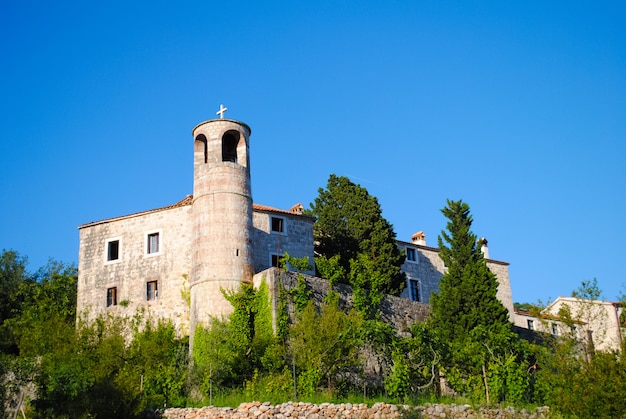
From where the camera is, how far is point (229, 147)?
3684 cm

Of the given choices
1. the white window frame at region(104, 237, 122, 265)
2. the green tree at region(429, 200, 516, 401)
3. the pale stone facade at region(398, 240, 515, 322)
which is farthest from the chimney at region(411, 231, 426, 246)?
the white window frame at region(104, 237, 122, 265)

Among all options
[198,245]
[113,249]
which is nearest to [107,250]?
[113,249]

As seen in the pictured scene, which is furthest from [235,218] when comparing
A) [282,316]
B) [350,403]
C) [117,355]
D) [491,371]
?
[491,371]

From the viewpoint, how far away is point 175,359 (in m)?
32.1

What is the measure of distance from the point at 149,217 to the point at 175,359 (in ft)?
30.7

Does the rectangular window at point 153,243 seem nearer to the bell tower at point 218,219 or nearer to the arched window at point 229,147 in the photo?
the bell tower at point 218,219

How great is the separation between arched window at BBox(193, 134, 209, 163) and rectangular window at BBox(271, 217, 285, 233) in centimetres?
547

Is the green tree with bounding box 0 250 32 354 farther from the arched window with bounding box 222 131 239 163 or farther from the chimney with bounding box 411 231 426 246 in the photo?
the chimney with bounding box 411 231 426 246

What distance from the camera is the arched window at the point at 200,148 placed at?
3559 centimetres

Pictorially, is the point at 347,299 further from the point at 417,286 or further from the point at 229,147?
the point at 417,286

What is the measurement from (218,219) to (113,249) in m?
8.68

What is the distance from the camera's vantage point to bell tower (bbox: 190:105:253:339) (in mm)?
32200

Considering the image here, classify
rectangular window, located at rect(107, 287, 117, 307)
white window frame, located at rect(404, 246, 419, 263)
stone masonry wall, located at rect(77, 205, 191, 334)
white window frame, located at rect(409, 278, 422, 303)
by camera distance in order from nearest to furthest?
stone masonry wall, located at rect(77, 205, 191, 334) → rectangular window, located at rect(107, 287, 117, 307) → white window frame, located at rect(409, 278, 422, 303) → white window frame, located at rect(404, 246, 419, 263)

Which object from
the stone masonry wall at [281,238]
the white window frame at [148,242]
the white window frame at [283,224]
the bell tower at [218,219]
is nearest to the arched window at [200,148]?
the bell tower at [218,219]
